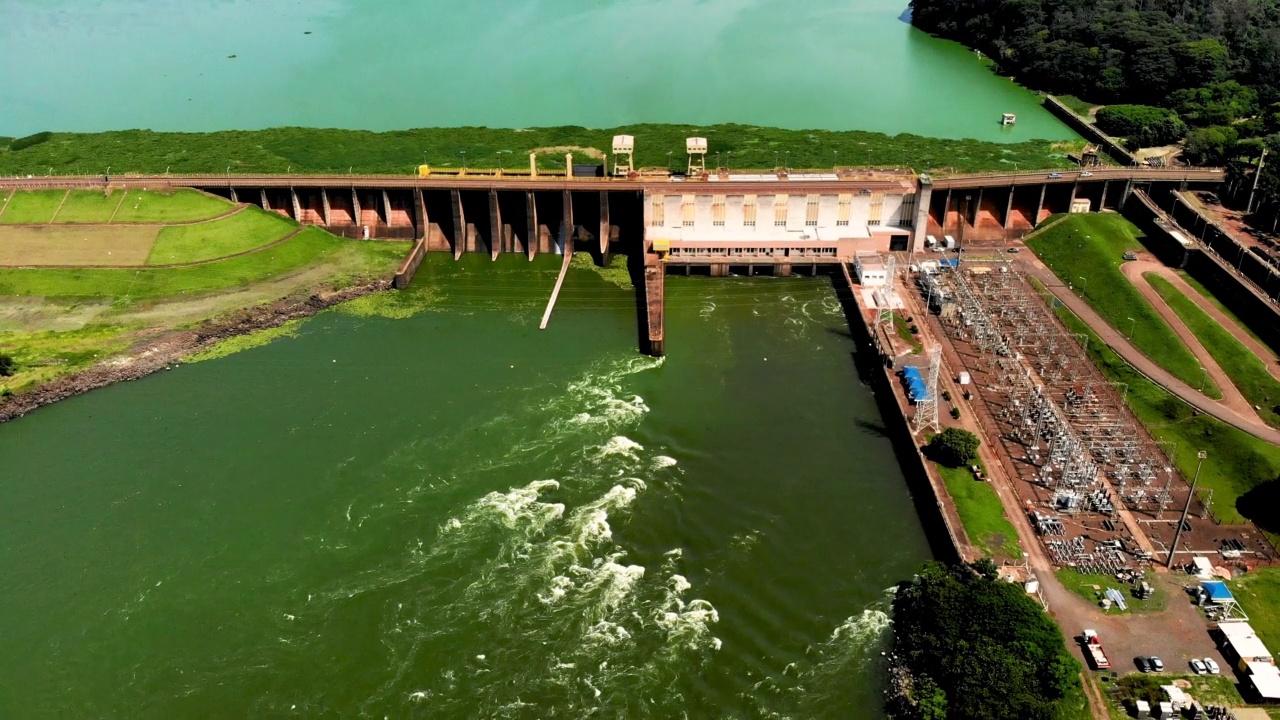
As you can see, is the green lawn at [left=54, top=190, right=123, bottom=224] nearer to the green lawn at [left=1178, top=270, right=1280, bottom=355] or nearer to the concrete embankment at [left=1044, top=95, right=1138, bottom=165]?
the green lawn at [left=1178, top=270, right=1280, bottom=355]

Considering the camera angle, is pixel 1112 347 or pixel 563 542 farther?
pixel 1112 347

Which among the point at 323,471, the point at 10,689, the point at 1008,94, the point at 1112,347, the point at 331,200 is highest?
the point at 1008,94

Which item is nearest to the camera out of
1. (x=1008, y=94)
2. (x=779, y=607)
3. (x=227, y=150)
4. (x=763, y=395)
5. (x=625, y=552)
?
(x=779, y=607)

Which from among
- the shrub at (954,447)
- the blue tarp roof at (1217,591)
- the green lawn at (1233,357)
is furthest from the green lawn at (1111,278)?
the blue tarp roof at (1217,591)

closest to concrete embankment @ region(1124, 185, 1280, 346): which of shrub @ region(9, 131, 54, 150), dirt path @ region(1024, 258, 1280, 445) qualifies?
dirt path @ region(1024, 258, 1280, 445)

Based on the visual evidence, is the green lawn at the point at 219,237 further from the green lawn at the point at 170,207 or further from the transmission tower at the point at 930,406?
the transmission tower at the point at 930,406

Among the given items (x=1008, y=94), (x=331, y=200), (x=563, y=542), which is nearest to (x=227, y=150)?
(x=331, y=200)

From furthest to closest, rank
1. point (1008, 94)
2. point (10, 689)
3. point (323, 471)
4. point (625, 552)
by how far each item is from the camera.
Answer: point (1008, 94) < point (323, 471) < point (625, 552) < point (10, 689)

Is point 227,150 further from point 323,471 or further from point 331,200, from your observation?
point 323,471
